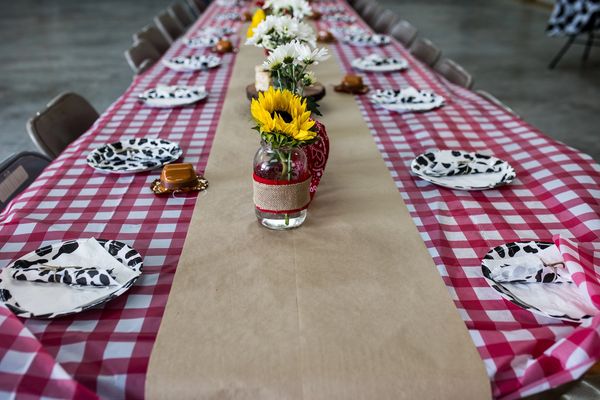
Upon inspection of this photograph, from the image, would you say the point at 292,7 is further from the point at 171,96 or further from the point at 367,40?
the point at 367,40

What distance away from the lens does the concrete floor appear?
16.0 ft

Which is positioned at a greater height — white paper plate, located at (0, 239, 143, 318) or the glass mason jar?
the glass mason jar

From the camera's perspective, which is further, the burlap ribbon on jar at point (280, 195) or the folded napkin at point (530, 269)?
the burlap ribbon on jar at point (280, 195)

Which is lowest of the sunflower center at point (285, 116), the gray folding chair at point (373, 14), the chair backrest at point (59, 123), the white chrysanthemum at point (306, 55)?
the gray folding chair at point (373, 14)

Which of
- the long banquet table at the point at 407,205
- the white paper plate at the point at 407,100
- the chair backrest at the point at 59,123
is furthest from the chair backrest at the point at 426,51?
the chair backrest at the point at 59,123

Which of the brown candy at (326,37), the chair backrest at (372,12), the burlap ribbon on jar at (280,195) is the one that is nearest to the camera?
the burlap ribbon on jar at (280,195)

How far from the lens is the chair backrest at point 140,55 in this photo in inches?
125

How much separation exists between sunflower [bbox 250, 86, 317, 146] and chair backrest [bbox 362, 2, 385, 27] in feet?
13.1

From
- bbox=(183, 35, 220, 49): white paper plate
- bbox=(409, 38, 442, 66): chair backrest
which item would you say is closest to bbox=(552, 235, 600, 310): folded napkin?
bbox=(409, 38, 442, 66): chair backrest

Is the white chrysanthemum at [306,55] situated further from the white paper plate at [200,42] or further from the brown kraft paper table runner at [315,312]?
the white paper plate at [200,42]

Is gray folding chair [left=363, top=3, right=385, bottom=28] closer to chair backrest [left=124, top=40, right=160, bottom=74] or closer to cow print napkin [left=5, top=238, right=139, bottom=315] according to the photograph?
chair backrest [left=124, top=40, right=160, bottom=74]

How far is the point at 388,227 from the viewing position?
1.36 m

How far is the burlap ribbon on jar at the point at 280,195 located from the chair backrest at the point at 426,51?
2.36m

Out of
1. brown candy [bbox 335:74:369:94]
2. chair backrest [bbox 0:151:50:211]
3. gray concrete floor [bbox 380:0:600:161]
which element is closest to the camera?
chair backrest [bbox 0:151:50:211]
